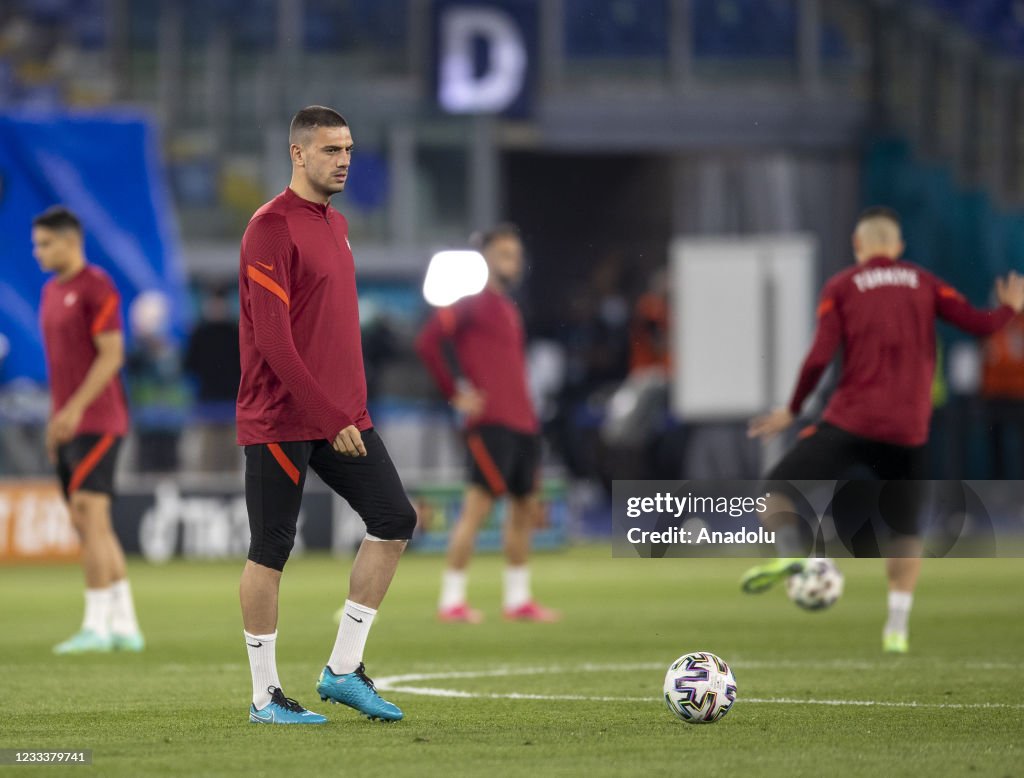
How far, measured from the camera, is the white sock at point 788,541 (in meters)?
8.98

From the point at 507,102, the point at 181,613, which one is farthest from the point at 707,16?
the point at 181,613

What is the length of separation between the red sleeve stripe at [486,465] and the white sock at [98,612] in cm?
290

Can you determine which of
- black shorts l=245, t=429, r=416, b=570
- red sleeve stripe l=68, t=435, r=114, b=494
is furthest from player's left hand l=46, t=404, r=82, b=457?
black shorts l=245, t=429, r=416, b=570

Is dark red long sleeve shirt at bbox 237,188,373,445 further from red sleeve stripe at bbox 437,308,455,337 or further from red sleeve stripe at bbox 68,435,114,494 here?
red sleeve stripe at bbox 437,308,455,337

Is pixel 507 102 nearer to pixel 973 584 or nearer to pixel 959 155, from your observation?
pixel 959 155

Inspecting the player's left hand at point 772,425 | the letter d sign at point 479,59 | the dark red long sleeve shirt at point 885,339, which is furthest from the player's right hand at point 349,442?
the letter d sign at point 479,59

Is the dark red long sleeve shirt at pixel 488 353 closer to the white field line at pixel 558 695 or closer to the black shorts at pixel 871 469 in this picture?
the black shorts at pixel 871 469

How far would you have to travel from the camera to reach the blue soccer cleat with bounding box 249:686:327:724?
698 centimetres

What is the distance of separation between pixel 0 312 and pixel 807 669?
1180 cm

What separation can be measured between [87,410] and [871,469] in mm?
4260

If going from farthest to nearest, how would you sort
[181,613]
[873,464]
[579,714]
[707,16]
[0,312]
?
1. [707,16]
2. [0,312]
3. [181,613]
4. [873,464]
5. [579,714]

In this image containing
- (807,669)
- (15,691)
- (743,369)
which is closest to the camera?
(15,691)

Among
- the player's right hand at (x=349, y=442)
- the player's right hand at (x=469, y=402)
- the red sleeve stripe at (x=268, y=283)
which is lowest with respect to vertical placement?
the player's right hand at (x=469, y=402)

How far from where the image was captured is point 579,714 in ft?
24.2
